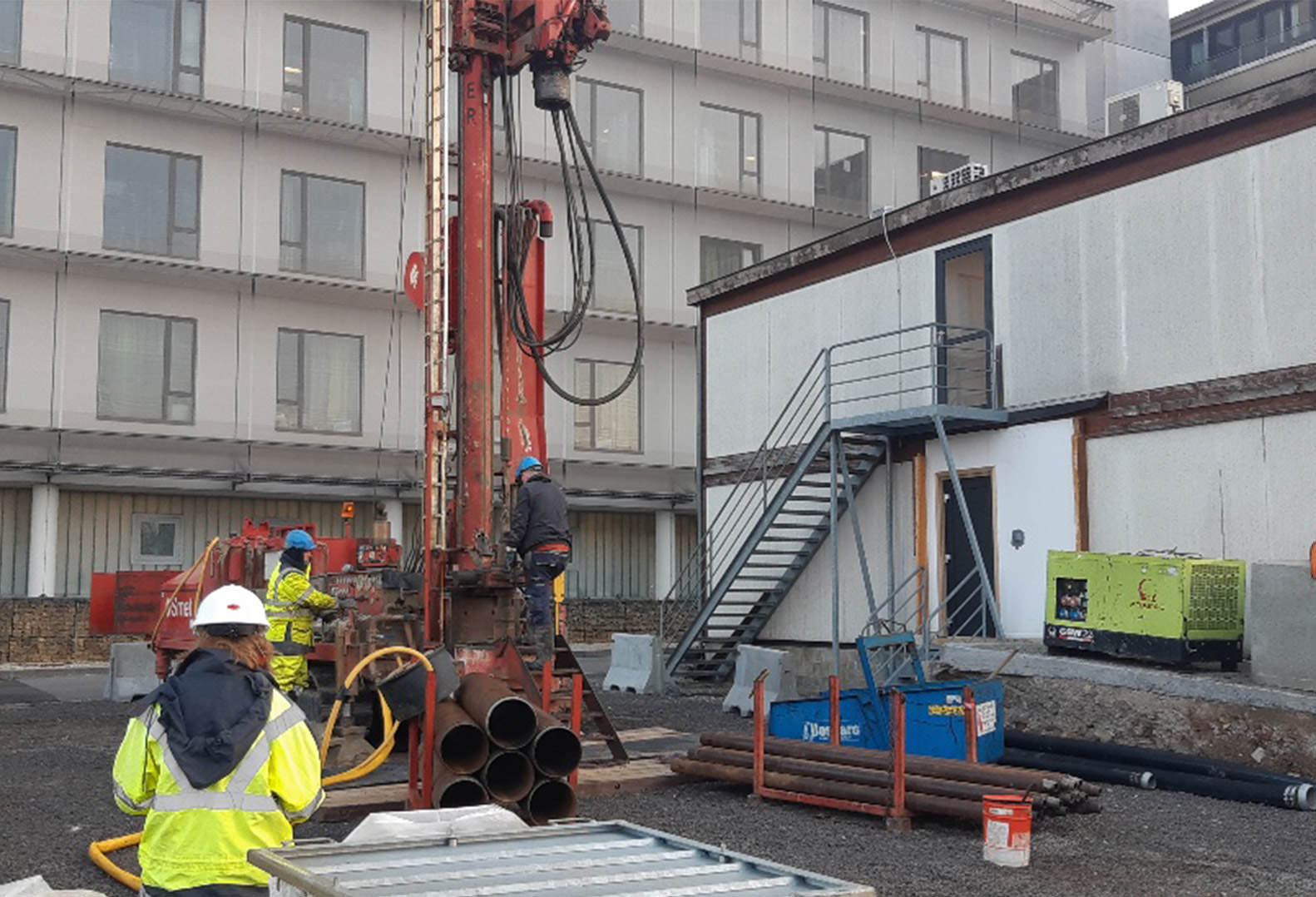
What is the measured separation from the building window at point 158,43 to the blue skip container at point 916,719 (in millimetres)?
24812

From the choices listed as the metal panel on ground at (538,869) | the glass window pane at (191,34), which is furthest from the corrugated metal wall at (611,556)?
the metal panel on ground at (538,869)

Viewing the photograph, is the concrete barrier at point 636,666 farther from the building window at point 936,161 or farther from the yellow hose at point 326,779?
the building window at point 936,161

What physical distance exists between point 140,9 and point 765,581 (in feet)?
67.7

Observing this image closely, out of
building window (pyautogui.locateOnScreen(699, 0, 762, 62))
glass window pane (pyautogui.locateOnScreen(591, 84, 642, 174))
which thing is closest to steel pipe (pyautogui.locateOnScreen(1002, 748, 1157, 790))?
glass window pane (pyautogui.locateOnScreen(591, 84, 642, 174))

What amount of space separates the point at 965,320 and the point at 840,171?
70.7 feet

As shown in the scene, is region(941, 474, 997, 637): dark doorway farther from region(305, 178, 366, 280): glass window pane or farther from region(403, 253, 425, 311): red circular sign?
region(305, 178, 366, 280): glass window pane

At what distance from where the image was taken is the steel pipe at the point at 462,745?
9930 millimetres

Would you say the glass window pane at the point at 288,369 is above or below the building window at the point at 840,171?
below

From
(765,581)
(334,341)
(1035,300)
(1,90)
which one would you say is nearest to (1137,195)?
(1035,300)

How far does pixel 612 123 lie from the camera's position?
37156mm

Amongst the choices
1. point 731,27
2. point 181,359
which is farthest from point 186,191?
point 731,27

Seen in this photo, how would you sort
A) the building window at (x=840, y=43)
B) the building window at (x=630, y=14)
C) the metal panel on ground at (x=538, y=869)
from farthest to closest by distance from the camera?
the building window at (x=840, y=43)
the building window at (x=630, y=14)
the metal panel on ground at (x=538, y=869)

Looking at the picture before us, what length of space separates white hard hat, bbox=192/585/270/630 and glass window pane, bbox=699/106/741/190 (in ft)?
112

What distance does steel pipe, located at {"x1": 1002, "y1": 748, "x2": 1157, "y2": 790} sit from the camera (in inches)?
485
